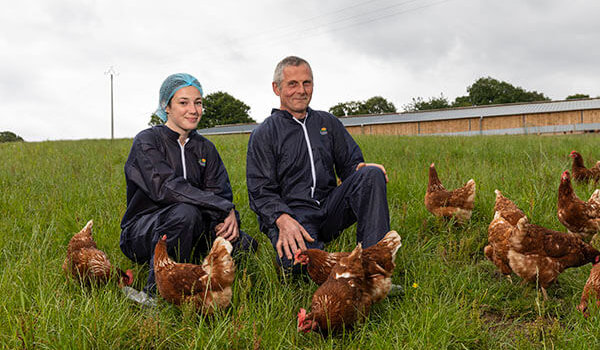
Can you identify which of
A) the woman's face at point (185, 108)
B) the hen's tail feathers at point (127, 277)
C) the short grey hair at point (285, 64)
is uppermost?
the short grey hair at point (285, 64)

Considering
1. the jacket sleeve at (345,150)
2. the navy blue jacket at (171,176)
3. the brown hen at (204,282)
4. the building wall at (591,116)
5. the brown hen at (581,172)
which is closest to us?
the brown hen at (204,282)

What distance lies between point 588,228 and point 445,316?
9.12ft

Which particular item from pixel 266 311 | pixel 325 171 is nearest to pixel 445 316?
pixel 266 311

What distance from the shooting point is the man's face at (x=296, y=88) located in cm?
353

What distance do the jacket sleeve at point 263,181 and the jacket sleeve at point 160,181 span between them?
276mm

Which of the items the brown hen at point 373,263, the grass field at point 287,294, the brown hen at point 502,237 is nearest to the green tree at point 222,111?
the grass field at point 287,294

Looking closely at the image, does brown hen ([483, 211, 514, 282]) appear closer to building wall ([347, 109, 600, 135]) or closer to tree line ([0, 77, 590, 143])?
building wall ([347, 109, 600, 135])

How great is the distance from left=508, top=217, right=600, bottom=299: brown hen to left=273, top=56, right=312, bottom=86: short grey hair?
2396mm

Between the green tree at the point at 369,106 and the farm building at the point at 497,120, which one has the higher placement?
the green tree at the point at 369,106

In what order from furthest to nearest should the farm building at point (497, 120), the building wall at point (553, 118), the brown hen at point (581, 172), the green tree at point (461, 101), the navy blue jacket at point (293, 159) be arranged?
1. the green tree at point (461, 101)
2. the building wall at point (553, 118)
3. the farm building at point (497, 120)
4. the brown hen at point (581, 172)
5. the navy blue jacket at point (293, 159)

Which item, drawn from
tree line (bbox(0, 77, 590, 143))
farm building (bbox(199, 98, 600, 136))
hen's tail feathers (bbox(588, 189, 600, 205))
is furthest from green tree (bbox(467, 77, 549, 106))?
hen's tail feathers (bbox(588, 189, 600, 205))

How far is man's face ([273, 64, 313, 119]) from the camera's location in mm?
3525

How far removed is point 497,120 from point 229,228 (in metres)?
35.7

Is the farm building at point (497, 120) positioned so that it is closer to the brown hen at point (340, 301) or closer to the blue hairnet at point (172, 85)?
the blue hairnet at point (172, 85)
